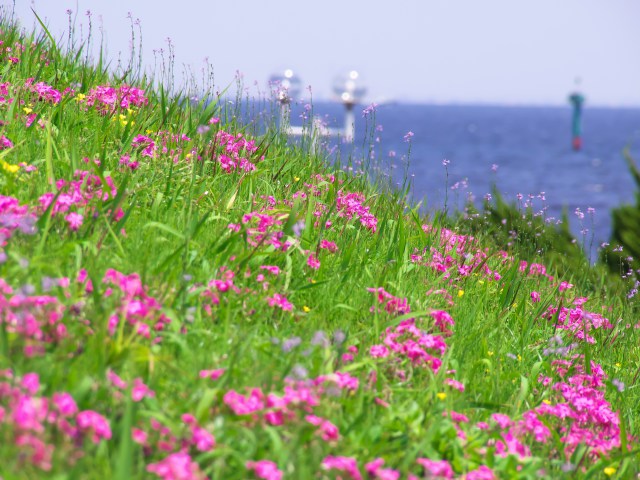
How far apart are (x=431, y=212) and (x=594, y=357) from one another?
2.44m

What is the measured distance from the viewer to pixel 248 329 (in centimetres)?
377

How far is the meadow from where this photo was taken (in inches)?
110

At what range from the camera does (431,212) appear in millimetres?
7273

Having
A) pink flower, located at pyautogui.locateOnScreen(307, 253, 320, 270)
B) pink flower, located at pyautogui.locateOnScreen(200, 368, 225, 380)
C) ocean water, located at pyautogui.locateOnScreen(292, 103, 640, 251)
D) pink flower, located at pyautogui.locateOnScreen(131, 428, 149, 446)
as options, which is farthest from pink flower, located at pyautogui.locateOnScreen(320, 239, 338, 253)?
ocean water, located at pyautogui.locateOnScreen(292, 103, 640, 251)

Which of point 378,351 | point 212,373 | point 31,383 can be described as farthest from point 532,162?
point 31,383

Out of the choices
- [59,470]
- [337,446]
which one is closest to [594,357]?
[337,446]

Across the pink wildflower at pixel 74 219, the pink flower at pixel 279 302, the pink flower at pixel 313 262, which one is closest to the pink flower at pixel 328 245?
the pink flower at pixel 313 262

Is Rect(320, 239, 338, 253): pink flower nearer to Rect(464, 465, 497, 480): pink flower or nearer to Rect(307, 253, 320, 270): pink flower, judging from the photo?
Rect(307, 253, 320, 270): pink flower

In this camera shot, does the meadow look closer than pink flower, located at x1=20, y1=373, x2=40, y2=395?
No

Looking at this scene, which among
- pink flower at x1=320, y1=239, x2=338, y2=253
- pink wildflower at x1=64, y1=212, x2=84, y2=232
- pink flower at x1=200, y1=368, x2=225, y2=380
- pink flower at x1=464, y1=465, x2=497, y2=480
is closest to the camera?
pink flower at x1=464, y1=465, x2=497, y2=480

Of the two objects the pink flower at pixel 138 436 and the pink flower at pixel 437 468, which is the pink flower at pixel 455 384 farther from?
the pink flower at pixel 138 436

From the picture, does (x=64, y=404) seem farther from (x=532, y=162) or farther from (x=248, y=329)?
(x=532, y=162)

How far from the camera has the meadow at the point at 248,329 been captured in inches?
110

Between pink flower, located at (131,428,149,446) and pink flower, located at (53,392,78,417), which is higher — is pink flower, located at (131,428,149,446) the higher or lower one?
Answer: the lower one
